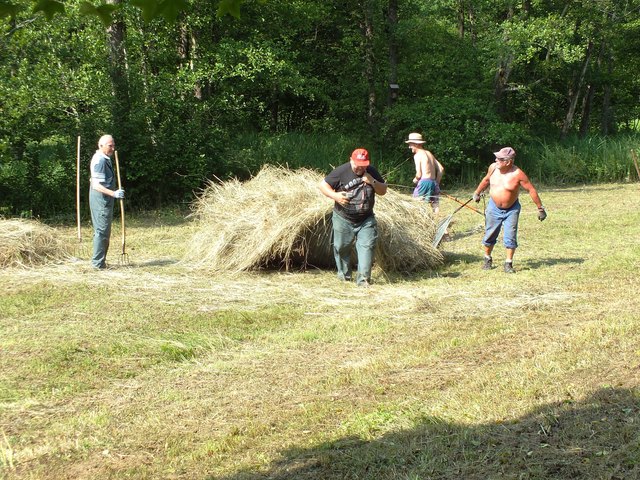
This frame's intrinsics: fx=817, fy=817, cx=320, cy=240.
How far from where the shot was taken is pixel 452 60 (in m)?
25.7

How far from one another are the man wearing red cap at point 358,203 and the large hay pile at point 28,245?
161 inches

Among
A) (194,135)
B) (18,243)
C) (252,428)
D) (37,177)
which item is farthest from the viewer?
(194,135)

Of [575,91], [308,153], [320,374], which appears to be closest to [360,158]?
[320,374]

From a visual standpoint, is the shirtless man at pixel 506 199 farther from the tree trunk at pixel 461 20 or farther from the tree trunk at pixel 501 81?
the tree trunk at pixel 461 20

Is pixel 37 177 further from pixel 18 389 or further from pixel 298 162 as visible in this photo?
pixel 18 389

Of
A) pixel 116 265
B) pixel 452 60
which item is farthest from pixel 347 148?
pixel 116 265

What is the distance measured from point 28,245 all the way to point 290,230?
11.9ft

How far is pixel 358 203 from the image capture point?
9773mm

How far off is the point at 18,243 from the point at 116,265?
4.31 ft

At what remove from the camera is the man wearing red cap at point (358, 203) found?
384 inches

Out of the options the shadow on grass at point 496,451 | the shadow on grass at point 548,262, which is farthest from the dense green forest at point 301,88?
the shadow on grass at point 496,451

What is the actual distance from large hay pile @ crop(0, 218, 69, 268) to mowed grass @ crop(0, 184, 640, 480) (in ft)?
1.59

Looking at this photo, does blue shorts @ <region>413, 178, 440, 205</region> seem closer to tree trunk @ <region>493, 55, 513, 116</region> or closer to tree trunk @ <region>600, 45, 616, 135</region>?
tree trunk @ <region>493, 55, 513, 116</region>

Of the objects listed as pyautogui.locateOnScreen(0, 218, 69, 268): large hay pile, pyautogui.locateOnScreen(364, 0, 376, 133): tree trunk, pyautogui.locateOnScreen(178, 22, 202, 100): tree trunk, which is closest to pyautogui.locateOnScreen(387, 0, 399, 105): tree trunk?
pyautogui.locateOnScreen(364, 0, 376, 133): tree trunk
